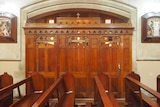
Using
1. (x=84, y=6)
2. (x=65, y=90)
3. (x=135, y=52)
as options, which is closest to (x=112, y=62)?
(x=135, y=52)

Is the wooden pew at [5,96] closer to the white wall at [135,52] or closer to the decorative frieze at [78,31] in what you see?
the white wall at [135,52]

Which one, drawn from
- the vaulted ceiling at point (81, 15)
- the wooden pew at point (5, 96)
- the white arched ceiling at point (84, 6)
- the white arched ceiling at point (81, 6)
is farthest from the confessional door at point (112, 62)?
the wooden pew at point (5, 96)

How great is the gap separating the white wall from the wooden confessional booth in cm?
19

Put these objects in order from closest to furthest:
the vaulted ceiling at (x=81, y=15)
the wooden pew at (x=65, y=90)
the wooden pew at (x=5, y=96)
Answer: the wooden pew at (x=65, y=90) < the wooden pew at (x=5, y=96) < the vaulted ceiling at (x=81, y=15)

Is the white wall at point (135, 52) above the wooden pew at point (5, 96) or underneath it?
above

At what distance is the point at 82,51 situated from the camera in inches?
296

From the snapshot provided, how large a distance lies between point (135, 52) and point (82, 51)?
1.59 m

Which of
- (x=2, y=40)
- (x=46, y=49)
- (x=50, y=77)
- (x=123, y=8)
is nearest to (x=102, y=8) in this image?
(x=123, y=8)

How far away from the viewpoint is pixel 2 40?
7.48m

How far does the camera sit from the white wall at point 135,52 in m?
7.49

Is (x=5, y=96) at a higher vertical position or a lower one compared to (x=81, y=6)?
lower

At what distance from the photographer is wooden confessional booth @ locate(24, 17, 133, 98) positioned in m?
7.48

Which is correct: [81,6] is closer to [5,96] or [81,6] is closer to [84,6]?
[84,6]

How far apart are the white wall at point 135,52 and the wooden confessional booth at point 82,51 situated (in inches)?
7.5
